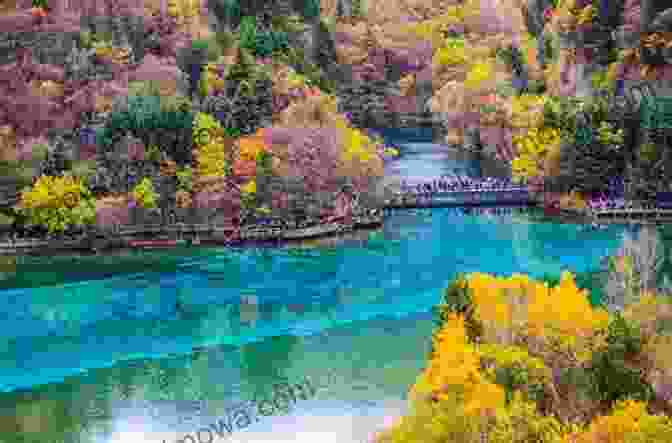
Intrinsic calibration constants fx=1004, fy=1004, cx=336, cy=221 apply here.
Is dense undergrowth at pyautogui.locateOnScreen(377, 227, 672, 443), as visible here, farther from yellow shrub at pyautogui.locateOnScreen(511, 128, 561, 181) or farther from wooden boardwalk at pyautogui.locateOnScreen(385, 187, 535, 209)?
yellow shrub at pyautogui.locateOnScreen(511, 128, 561, 181)

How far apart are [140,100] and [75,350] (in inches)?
1165

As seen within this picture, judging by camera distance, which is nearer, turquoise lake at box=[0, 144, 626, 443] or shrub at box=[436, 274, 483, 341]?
shrub at box=[436, 274, 483, 341]

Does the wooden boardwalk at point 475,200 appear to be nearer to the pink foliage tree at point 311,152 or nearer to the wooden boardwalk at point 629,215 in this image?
the pink foliage tree at point 311,152

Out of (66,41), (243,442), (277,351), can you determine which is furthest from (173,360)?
(66,41)

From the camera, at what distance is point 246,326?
176 ft

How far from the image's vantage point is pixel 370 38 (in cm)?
10794

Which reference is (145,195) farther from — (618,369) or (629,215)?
(618,369)

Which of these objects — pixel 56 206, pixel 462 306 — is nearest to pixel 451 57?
pixel 56 206

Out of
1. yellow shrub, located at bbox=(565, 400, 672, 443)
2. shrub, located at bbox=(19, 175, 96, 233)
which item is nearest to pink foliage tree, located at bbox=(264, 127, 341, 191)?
shrub, located at bbox=(19, 175, 96, 233)

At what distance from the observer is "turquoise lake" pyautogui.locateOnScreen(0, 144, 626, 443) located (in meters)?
41.7

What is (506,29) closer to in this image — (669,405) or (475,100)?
(475,100)

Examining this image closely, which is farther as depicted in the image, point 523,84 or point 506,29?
point 506,29

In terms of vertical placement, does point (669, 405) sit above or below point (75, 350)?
above

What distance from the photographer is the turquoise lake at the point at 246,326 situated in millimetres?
41656
